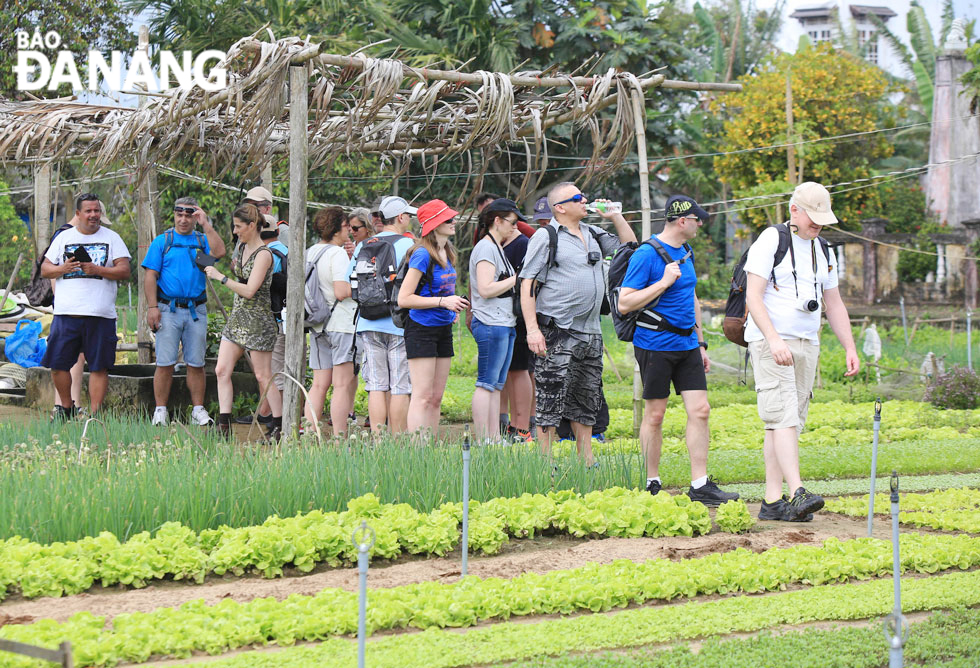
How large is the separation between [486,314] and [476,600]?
3.60 meters

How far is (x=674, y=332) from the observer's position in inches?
283

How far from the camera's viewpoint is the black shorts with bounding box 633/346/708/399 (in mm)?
7141

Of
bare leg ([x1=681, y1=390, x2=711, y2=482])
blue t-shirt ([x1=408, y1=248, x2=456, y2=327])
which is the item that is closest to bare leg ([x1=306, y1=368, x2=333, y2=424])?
blue t-shirt ([x1=408, y1=248, x2=456, y2=327])

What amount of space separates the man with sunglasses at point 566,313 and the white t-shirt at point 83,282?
3.79 meters

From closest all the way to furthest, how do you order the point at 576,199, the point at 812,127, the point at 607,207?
1. the point at 576,199
2. the point at 607,207
3. the point at 812,127

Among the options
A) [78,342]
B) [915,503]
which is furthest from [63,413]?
[915,503]

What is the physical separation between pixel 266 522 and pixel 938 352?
46.5 ft

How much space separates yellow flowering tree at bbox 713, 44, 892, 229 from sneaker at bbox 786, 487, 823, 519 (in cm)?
2105

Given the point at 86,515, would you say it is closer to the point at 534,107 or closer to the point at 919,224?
the point at 534,107

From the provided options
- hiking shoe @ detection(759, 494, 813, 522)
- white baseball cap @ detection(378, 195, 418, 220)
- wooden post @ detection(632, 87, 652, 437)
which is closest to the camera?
hiking shoe @ detection(759, 494, 813, 522)

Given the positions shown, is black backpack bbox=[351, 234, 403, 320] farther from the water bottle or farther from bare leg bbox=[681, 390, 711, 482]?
bare leg bbox=[681, 390, 711, 482]

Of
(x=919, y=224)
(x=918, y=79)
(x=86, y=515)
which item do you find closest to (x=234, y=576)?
(x=86, y=515)

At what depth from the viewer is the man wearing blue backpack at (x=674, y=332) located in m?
7.14

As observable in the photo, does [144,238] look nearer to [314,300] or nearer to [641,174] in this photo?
[314,300]
